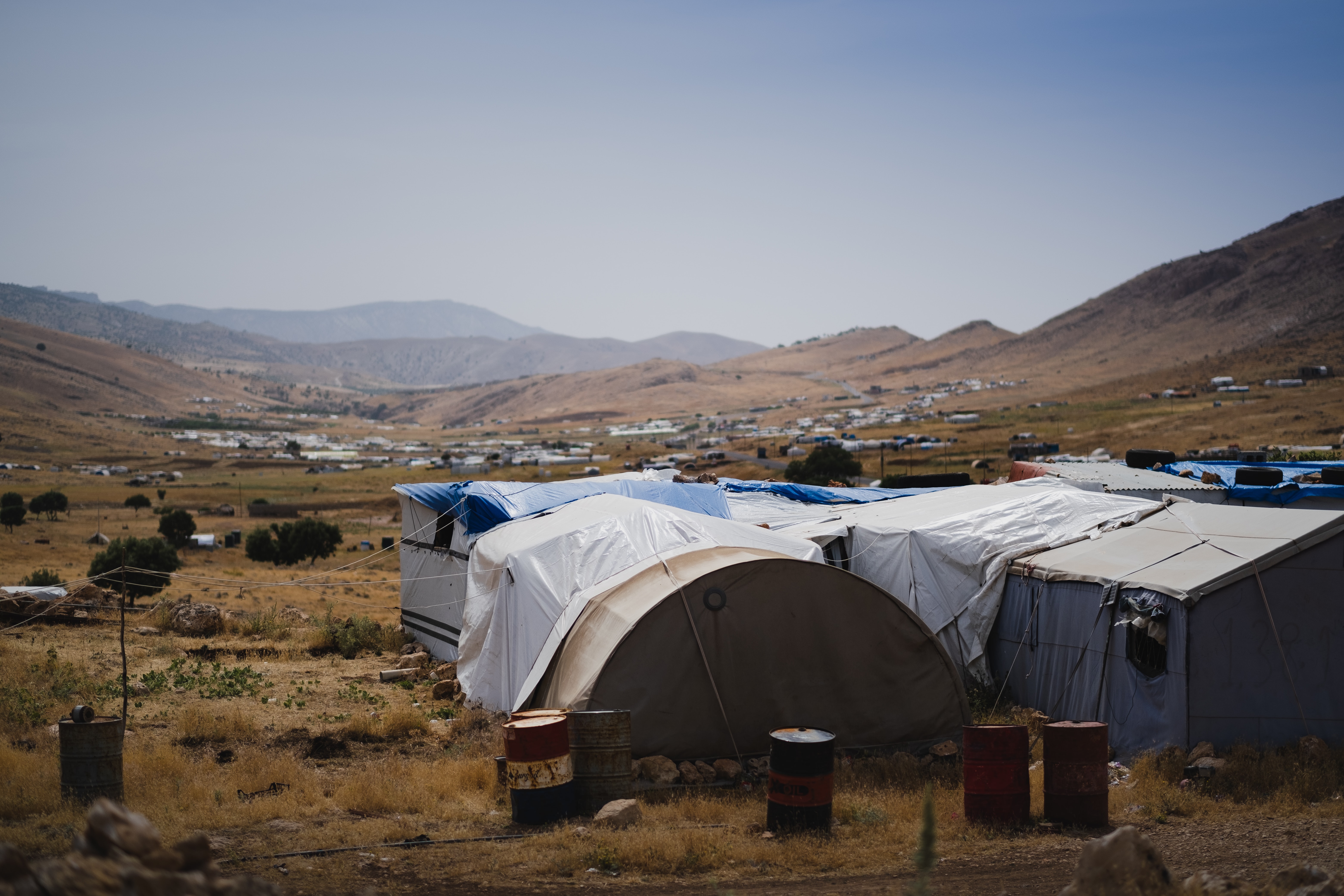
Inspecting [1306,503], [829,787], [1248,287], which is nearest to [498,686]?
[829,787]

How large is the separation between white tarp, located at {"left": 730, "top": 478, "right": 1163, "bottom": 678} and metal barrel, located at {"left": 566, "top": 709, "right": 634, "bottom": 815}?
6.59 metres

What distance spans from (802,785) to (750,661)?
2921 mm

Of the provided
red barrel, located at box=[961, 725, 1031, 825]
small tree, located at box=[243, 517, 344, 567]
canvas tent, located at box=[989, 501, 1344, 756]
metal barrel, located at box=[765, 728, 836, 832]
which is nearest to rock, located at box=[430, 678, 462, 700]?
metal barrel, located at box=[765, 728, 836, 832]

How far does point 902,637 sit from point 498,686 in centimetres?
630

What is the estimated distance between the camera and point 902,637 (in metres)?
12.8

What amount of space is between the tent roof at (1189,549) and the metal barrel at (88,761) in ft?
38.7

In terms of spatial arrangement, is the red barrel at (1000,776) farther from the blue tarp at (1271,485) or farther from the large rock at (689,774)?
the blue tarp at (1271,485)

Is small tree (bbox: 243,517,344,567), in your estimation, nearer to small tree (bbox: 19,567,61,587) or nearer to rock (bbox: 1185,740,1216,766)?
small tree (bbox: 19,567,61,587)

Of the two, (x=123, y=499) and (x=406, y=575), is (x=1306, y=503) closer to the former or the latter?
(x=406, y=575)

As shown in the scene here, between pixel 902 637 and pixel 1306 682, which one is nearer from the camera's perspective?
pixel 1306 682

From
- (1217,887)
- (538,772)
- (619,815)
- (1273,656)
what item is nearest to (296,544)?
(538,772)

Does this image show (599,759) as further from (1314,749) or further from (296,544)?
(296,544)

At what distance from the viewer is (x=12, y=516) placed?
58094 millimetres

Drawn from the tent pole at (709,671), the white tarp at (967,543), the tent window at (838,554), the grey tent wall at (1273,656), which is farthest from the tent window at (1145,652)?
the tent window at (838,554)
